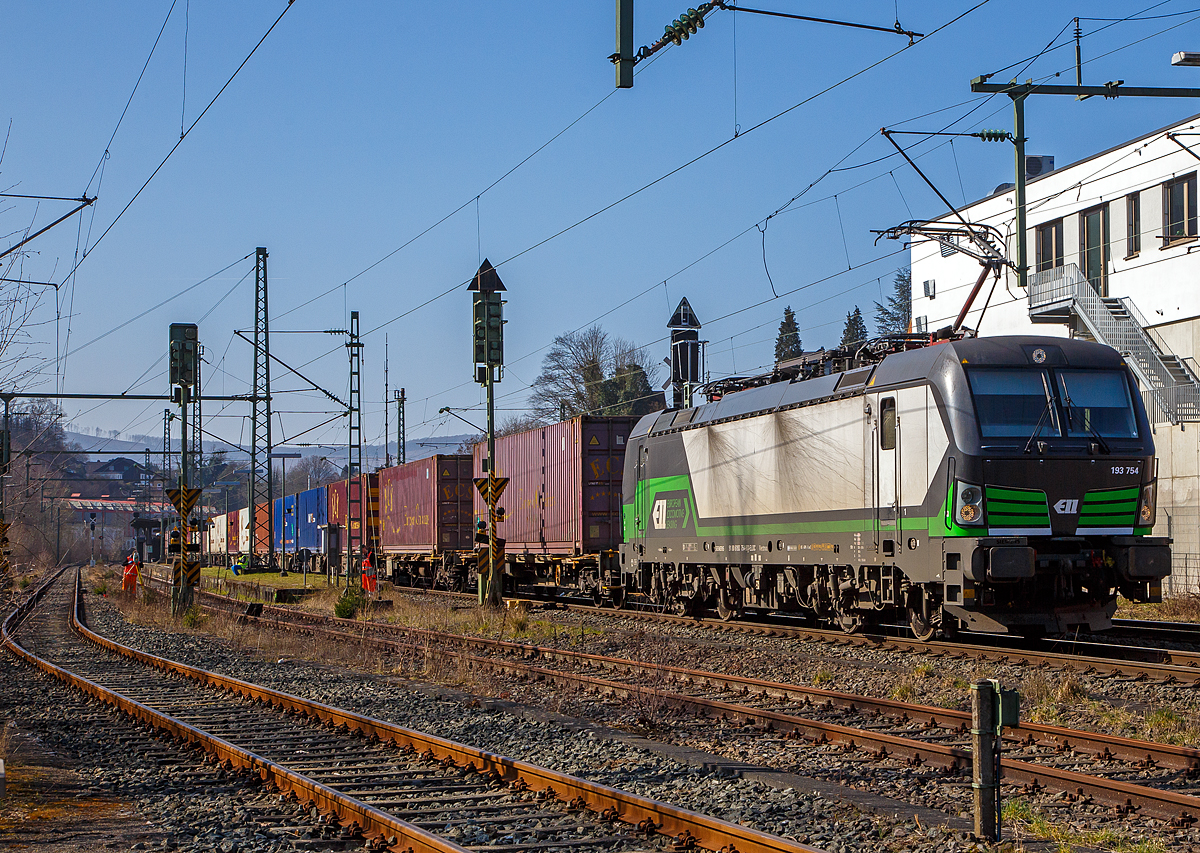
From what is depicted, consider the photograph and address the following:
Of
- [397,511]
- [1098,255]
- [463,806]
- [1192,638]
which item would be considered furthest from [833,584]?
[397,511]

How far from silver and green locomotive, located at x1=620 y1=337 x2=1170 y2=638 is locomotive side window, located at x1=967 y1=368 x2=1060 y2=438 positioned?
0.05 ft

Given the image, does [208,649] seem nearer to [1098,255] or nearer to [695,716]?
[695,716]

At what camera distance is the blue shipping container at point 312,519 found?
161ft

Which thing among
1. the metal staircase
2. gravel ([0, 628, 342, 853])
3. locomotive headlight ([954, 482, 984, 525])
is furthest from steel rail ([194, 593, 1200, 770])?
the metal staircase

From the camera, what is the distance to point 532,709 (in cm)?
1203

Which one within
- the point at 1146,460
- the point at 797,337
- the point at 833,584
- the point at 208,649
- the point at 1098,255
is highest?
the point at 797,337

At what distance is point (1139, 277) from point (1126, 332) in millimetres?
1634

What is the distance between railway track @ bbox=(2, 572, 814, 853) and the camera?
6.70 meters

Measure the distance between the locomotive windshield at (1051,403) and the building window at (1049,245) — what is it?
70.0 feet

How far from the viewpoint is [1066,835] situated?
21.9 ft

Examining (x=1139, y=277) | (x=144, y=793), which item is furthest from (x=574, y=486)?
(x=144, y=793)

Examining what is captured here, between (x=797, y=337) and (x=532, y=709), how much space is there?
8663 cm

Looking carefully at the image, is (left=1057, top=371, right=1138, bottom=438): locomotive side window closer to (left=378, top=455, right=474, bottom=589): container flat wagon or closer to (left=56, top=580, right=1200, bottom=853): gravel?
(left=56, top=580, right=1200, bottom=853): gravel

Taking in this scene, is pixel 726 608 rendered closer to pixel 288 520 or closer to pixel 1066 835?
pixel 1066 835
